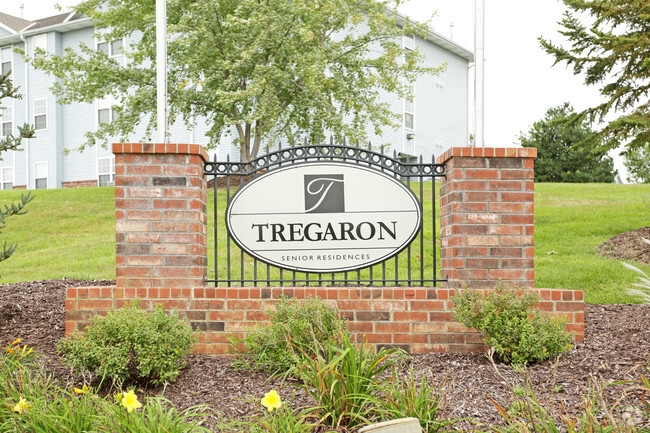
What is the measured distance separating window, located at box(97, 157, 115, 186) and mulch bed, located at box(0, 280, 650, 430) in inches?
760

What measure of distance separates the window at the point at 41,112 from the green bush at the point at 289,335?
23778 mm

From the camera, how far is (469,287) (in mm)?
5082

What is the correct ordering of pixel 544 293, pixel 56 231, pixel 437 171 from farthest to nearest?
pixel 56 231, pixel 437 171, pixel 544 293

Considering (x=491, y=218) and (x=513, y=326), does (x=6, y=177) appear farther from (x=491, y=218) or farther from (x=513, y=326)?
(x=513, y=326)

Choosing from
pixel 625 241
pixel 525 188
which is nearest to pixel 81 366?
pixel 525 188

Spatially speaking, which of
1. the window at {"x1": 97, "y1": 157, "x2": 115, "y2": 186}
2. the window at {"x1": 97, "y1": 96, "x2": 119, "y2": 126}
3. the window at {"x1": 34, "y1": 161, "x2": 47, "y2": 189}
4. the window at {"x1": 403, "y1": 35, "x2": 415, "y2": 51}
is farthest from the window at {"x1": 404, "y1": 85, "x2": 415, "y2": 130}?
the window at {"x1": 34, "y1": 161, "x2": 47, "y2": 189}

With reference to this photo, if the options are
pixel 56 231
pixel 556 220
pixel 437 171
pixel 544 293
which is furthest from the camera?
pixel 56 231

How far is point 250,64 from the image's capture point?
1609 cm

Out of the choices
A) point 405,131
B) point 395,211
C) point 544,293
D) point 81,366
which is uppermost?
point 405,131

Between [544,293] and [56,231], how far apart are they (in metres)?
11.4

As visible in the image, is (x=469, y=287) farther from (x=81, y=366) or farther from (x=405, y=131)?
(x=405, y=131)

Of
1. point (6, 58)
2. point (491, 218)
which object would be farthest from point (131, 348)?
point (6, 58)

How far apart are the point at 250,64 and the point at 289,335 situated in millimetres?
12900

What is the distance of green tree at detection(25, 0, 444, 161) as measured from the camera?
15328mm
